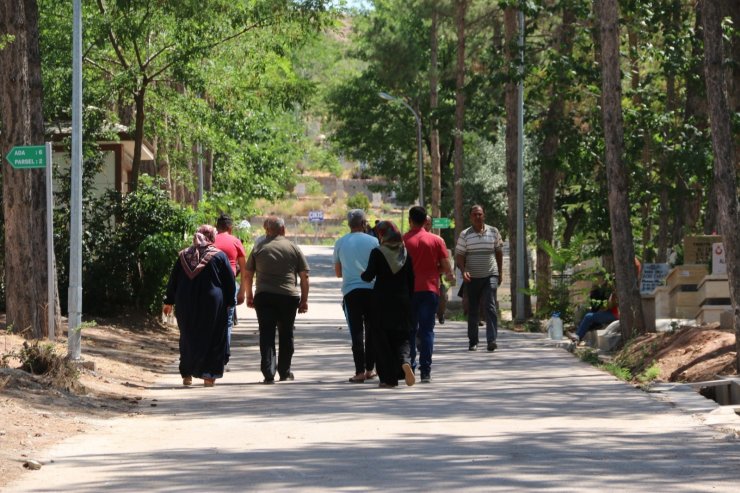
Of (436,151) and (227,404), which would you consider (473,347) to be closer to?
(227,404)

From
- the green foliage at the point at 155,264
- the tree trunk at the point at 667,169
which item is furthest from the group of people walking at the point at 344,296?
the tree trunk at the point at 667,169

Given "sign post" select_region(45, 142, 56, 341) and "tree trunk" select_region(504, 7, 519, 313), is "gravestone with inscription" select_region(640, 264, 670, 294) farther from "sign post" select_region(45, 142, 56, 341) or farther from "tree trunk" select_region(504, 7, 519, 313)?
"sign post" select_region(45, 142, 56, 341)

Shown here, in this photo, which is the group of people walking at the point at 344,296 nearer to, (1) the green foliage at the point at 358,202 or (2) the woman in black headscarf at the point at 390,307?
(2) the woman in black headscarf at the point at 390,307

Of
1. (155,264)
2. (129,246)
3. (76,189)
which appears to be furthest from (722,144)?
(129,246)

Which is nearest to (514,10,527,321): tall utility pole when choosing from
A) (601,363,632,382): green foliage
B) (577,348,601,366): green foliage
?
(577,348,601,366): green foliage

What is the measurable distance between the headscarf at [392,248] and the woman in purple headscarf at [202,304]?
5.52 feet

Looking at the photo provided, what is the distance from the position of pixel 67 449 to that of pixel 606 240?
2481 centimetres

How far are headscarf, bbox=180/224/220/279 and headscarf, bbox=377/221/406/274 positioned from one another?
1809mm

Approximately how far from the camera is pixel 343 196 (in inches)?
5212

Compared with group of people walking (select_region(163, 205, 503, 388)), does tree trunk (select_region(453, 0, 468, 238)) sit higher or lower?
higher

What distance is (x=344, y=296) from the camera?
16.9 meters

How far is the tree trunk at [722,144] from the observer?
15430 mm

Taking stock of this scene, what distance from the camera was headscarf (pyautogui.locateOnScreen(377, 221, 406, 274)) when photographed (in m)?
15.7

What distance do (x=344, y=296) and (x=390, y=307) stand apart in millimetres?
1173
